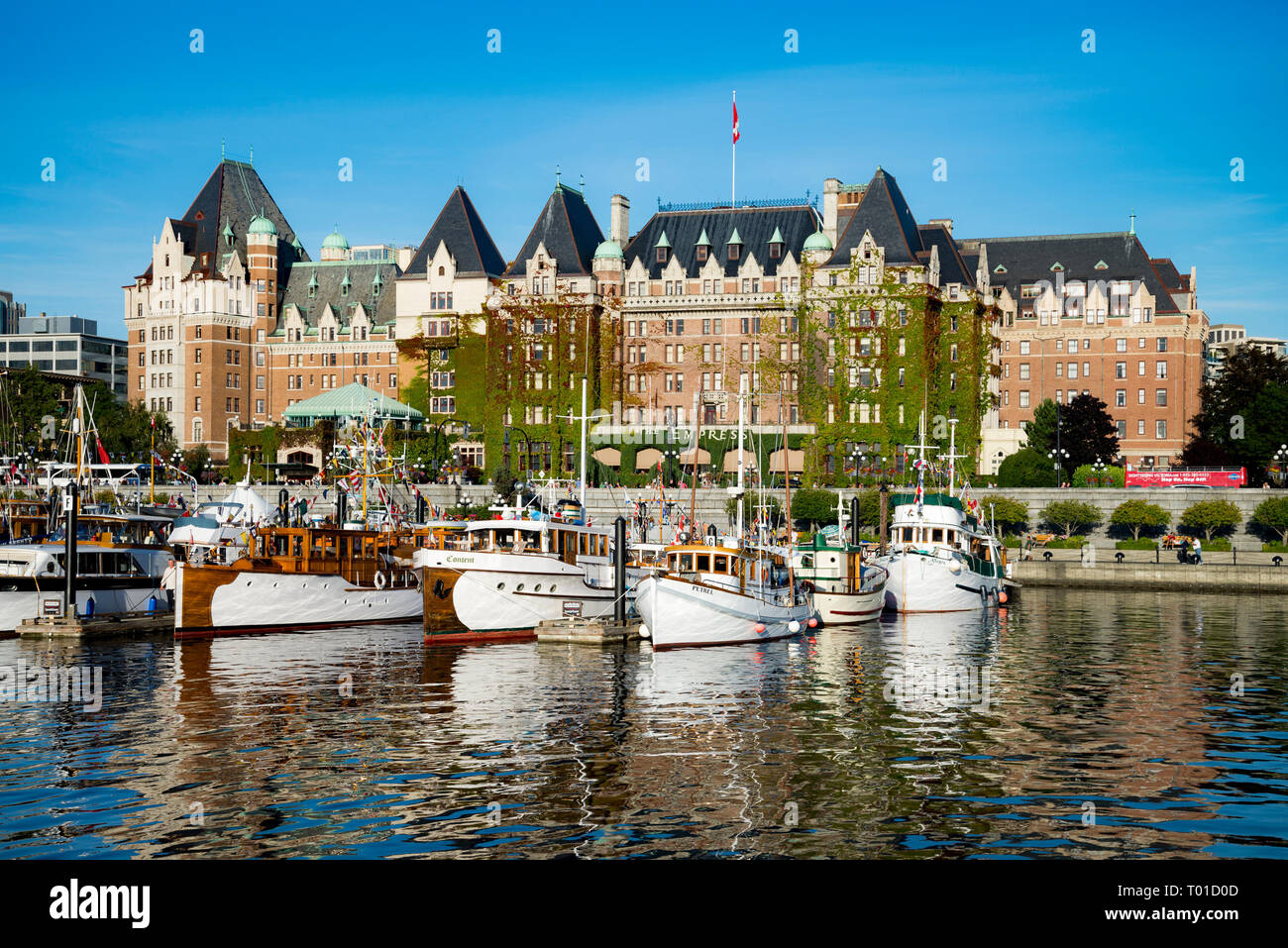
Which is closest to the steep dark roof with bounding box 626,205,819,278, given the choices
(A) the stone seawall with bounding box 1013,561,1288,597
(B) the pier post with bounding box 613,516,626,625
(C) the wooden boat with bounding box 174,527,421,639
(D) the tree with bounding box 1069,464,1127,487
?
(D) the tree with bounding box 1069,464,1127,487

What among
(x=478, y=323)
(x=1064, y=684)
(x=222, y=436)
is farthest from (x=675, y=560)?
(x=222, y=436)

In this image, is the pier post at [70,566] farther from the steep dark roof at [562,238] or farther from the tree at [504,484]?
the steep dark roof at [562,238]

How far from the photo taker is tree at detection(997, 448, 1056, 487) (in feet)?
356

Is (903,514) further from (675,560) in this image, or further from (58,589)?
(58,589)

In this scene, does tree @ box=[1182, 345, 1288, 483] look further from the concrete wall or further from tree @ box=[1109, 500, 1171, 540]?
tree @ box=[1109, 500, 1171, 540]

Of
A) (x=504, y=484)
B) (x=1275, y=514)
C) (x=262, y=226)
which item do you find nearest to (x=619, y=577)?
(x=504, y=484)

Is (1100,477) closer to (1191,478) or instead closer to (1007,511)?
(1191,478)

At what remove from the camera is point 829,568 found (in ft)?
202

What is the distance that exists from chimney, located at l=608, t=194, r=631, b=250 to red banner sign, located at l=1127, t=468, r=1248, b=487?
5252 cm

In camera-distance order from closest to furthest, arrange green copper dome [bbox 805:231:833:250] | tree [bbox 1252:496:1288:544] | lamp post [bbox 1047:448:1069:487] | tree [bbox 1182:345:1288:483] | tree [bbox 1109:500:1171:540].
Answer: tree [bbox 1252:496:1288:544]
tree [bbox 1109:500:1171:540]
tree [bbox 1182:345:1288:483]
lamp post [bbox 1047:448:1069:487]
green copper dome [bbox 805:231:833:250]

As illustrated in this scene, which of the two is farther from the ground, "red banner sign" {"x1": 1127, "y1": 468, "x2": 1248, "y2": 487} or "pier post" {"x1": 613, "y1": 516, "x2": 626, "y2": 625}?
"red banner sign" {"x1": 1127, "y1": 468, "x2": 1248, "y2": 487}

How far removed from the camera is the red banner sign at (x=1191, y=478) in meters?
98.9

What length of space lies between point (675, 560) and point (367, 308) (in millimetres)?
105753

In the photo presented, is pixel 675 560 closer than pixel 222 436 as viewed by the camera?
Yes
